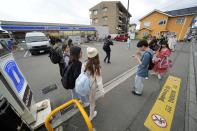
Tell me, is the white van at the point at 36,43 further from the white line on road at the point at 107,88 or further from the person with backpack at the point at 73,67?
the person with backpack at the point at 73,67

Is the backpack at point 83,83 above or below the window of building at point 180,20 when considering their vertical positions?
below

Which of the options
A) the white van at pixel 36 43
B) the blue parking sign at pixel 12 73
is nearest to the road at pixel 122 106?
the blue parking sign at pixel 12 73

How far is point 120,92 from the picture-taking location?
3.46 m

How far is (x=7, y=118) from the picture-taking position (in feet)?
4.36

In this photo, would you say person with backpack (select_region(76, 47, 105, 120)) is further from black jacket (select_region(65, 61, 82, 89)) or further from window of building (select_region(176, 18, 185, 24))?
window of building (select_region(176, 18, 185, 24))

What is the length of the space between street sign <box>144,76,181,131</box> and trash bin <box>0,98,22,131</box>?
8.11ft

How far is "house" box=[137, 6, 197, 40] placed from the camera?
2403 centimetres

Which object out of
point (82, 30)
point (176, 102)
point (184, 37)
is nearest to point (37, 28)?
point (82, 30)

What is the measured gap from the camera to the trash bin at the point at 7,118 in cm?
129

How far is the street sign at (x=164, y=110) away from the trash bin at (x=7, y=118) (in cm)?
247

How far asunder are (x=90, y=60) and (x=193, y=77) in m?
5.46

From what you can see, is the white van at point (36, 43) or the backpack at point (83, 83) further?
the white van at point (36, 43)

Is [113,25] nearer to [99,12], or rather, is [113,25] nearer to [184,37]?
[99,12]

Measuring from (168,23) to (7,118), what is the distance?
112 ft
